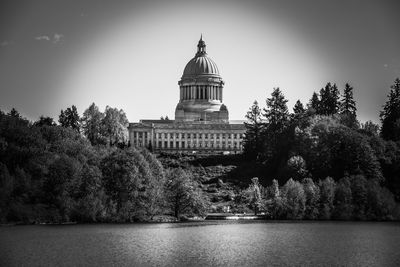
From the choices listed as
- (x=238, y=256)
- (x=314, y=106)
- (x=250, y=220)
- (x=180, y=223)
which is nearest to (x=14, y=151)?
(x=180, y=223)

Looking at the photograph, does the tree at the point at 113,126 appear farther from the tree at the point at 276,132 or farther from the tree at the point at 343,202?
Result: the tree at the point at 343,202

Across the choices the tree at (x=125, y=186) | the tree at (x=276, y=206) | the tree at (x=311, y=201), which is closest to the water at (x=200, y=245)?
the tree at (x=125, y=186)

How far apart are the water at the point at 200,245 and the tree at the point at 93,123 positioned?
239 feet

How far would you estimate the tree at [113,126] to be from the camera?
573 ft

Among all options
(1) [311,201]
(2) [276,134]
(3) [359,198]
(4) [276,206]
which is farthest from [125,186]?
(2) [276,134]

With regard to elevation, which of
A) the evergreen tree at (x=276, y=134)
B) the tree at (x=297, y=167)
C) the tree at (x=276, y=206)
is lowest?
the tree at (x=276, y=206)

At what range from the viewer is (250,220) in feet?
380

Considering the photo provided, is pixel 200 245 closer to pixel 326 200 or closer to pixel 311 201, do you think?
pixel 311 201

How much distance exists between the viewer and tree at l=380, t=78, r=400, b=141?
141m

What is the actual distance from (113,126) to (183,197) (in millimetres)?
64001

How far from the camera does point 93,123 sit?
569 ft

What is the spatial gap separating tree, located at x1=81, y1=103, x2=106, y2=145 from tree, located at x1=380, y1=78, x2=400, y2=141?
53.9 meters

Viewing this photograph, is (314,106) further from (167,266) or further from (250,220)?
(167,266)

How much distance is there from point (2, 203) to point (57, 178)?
748 cm
